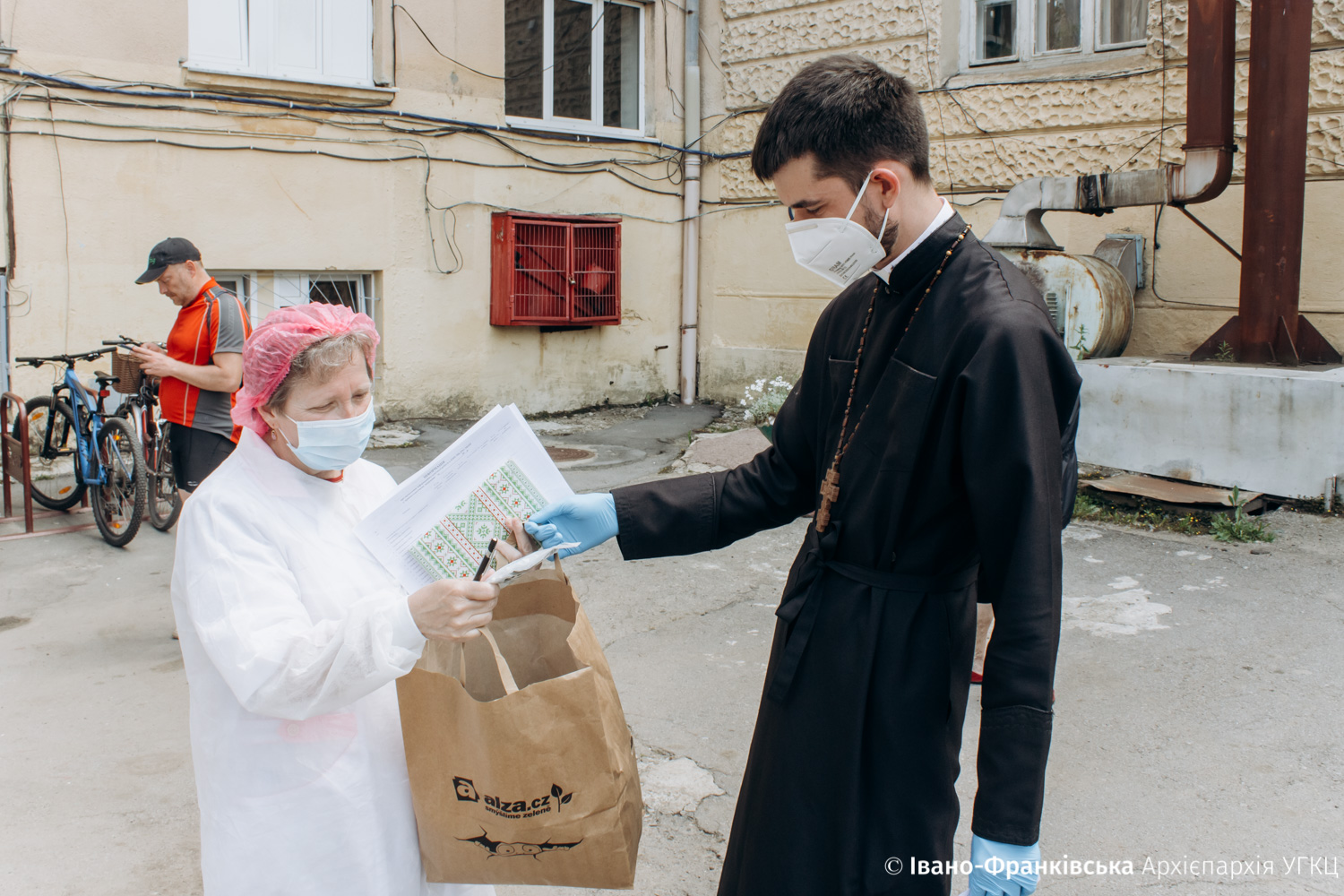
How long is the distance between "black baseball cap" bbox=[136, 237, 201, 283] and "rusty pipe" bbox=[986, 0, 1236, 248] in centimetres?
503

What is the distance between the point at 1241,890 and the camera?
9.27ft

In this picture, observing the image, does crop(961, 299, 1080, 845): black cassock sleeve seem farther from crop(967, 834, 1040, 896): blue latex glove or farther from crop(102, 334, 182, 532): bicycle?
crop(102, 334, 182, 532): bicycle

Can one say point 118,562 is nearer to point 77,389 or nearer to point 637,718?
point 77,389

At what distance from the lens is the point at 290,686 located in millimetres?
1600

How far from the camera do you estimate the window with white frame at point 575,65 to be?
33.7ft

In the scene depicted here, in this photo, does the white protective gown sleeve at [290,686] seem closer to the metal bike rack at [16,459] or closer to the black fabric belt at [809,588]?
the black fabric belt at [809,588]

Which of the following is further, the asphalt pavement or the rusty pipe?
the rusty pipe

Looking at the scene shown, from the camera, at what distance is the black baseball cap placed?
16.2 feet

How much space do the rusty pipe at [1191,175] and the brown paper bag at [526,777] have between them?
249 inches

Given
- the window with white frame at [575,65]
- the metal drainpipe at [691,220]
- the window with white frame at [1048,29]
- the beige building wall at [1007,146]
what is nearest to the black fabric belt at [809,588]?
the beige building wall at [1007,146]

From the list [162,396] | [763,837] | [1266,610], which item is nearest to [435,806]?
[763,837]

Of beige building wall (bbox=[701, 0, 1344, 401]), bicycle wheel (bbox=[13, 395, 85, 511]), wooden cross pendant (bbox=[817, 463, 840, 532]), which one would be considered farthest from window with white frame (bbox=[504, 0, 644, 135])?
wooden cross pendant (bbox=[817, 463, 840, 532])

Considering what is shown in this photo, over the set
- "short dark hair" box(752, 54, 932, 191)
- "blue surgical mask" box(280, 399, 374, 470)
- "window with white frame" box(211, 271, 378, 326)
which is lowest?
"blue surgical mask" box(280, 399, 374, 470)

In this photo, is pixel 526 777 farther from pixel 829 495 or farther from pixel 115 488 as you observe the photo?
pixel 115 488
